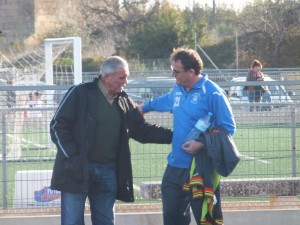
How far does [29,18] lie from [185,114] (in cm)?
5622

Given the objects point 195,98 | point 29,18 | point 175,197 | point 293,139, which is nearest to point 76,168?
point 175,197

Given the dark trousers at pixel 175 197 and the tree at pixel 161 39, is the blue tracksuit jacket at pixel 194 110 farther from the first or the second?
the tree at pixel 161 39

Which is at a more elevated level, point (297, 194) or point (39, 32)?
point (39, 32)

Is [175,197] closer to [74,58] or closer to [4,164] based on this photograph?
[4,164]

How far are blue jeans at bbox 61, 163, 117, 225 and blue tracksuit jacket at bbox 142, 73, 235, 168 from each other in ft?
1.79

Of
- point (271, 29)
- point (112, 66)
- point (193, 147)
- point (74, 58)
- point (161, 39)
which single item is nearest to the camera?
point (193, 147)

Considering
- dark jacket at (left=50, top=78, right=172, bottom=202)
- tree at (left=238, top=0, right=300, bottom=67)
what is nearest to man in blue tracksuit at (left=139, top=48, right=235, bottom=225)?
dark jacket at (left=50, top=78, right=172, bottom=202)

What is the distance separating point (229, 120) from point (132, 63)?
117ft

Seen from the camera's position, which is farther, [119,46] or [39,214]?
[119,46]

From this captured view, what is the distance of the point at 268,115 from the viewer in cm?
948

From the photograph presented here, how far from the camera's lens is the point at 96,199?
7.22 meters

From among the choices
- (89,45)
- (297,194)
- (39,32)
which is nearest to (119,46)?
(89,45)

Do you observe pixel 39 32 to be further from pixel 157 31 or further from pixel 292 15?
pixel 292 15

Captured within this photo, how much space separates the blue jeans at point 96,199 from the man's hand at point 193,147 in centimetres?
72
